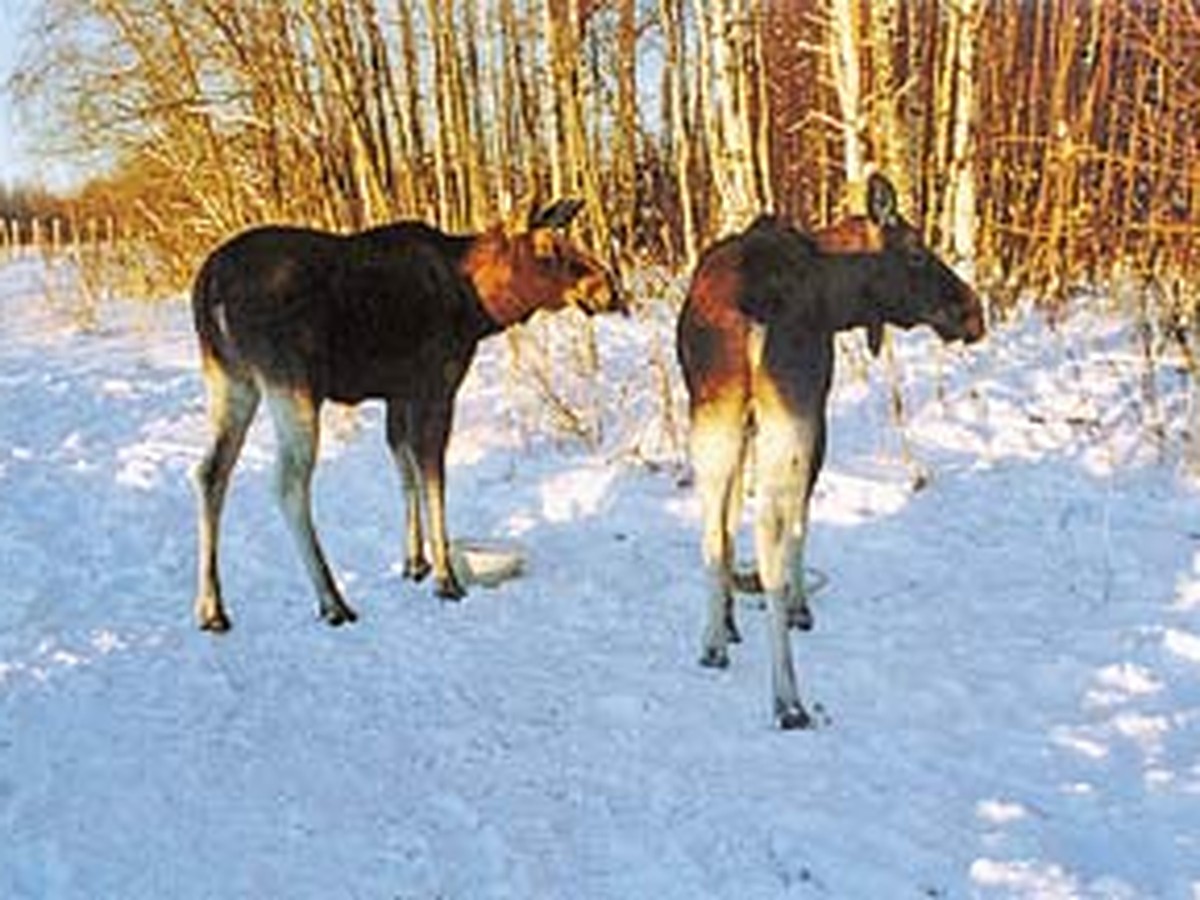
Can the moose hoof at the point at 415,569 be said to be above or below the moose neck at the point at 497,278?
below

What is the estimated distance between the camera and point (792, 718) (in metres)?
4.70

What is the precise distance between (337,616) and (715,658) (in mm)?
1860

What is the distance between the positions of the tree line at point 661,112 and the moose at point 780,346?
421 centimetres

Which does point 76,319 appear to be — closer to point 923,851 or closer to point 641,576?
point 641,576

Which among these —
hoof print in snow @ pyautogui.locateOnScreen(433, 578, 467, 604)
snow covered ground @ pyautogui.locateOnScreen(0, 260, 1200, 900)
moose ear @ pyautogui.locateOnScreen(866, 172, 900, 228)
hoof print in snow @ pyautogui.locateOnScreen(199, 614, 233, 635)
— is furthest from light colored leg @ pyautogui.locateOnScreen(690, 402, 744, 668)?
hoof print in snow @ pyautogui.locateOnScreen(199, 614, 233, 635)

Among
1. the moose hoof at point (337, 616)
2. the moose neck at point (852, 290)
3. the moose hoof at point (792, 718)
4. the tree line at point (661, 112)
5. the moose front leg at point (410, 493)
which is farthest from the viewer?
the tree line at point (661, 112)

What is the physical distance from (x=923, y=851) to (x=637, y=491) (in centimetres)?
460

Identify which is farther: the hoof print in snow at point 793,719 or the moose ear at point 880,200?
the moose ear at point 880,200

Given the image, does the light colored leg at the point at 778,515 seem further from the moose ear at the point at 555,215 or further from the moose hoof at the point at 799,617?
the moose ear at the point at 555,215

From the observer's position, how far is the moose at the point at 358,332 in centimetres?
598

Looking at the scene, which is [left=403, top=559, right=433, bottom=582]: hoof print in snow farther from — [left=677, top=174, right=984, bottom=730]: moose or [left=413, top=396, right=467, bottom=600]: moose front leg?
[left=677, top=174, right=984, bottom=730]: moose

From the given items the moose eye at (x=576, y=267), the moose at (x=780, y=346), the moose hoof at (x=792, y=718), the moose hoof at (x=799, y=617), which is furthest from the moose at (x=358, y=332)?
the moose hoof at (x=792, y=718)

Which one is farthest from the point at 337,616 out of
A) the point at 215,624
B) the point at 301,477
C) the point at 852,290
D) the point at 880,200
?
the point at 880,200

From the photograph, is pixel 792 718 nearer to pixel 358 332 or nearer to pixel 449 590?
pixel 449 590
